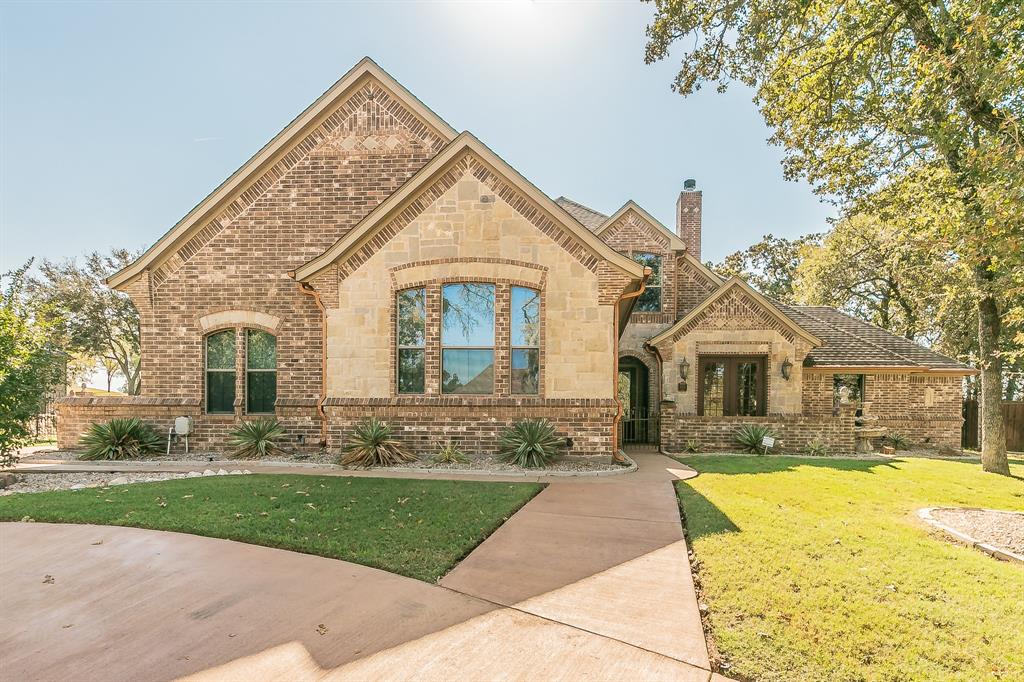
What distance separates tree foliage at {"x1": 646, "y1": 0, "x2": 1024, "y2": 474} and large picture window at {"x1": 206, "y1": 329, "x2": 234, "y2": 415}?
11185 millimetres

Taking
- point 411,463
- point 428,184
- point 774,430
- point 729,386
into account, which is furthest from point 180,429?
point 774,430

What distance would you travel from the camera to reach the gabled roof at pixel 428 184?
938 centimetres

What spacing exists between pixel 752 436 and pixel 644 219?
7707 millimetres

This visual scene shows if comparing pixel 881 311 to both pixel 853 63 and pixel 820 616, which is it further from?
pixel 820 616

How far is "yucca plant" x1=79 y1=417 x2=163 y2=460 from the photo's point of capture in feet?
32.7

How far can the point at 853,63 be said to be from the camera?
8.08m

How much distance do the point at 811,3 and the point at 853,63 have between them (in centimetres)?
143

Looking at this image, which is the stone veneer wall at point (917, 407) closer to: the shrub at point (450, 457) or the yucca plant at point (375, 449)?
the shrub at point (450, 457)

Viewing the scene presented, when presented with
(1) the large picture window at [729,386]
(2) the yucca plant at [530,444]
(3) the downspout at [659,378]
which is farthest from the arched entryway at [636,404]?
(2) the yucca plant at [530,444]

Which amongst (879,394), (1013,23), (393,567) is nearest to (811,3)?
(1013,23)

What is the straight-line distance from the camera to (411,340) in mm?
9906

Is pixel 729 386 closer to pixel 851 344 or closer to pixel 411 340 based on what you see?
pixel 851 344

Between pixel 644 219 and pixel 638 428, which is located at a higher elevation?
pixel 644 219

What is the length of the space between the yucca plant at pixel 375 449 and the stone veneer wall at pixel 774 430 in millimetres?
7762
